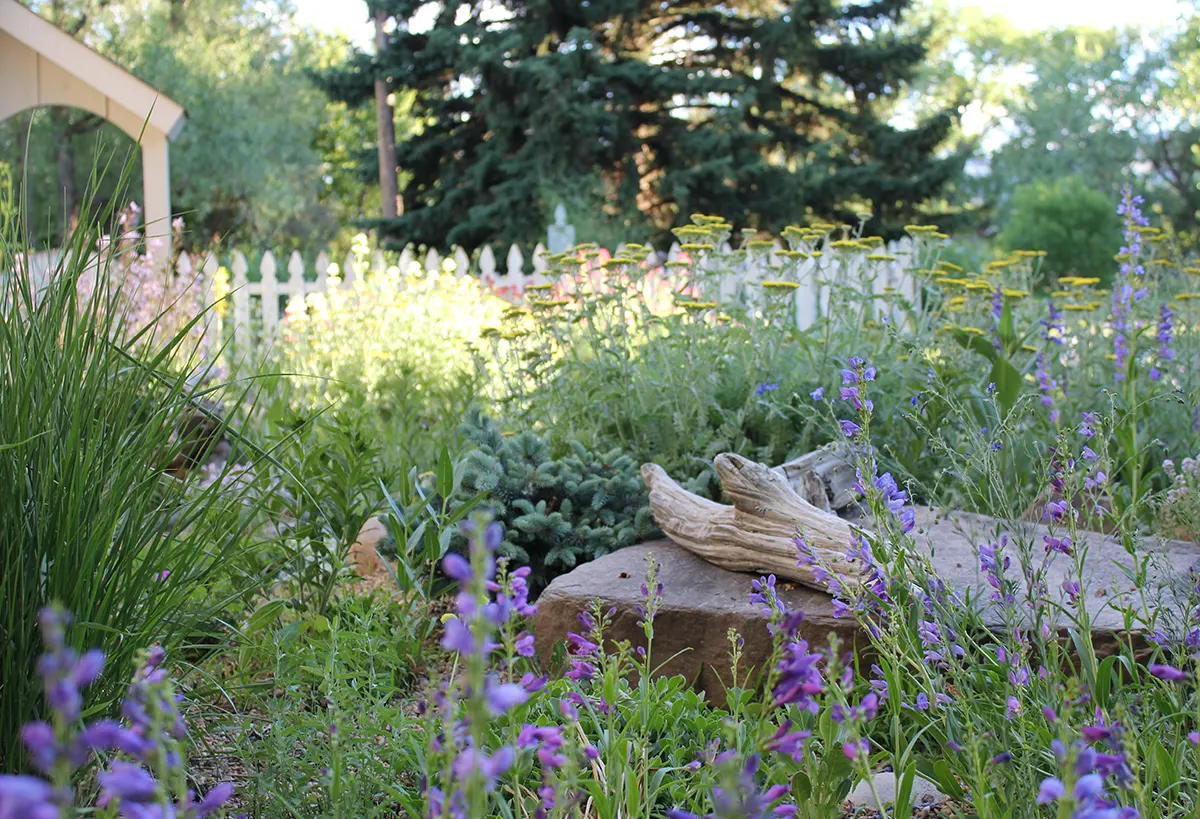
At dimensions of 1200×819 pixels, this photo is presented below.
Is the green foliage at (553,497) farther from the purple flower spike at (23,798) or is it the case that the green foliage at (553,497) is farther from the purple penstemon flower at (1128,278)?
the purple flower spike at (23,798)

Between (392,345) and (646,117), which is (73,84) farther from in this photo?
(646,117)

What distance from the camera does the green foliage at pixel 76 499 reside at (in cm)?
152

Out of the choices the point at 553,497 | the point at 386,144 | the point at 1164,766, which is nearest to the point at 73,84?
the point at 553,497

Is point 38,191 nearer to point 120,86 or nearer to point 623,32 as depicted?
point 623,32

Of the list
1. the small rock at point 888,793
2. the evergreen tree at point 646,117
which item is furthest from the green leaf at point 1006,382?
the evergreen tree at point 646,117

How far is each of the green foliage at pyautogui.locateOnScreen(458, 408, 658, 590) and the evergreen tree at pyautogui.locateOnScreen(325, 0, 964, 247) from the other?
10.6 meters

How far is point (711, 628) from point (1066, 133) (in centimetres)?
4156

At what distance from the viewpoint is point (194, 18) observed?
26.7 m

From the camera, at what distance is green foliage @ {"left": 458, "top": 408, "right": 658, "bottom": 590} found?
3.05m

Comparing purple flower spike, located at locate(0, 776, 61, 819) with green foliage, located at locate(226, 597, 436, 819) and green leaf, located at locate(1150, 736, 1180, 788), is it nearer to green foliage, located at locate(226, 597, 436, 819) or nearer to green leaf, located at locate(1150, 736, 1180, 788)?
green foliage, located at locate(226, 597, 436, 819)

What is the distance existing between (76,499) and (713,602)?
1.59m

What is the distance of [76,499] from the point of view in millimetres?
1515

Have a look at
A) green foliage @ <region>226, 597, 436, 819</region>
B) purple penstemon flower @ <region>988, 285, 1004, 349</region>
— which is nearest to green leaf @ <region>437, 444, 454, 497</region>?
green foliage @ <region>226, 597, 436, 819</region>

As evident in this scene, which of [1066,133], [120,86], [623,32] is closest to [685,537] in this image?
[120,86]
